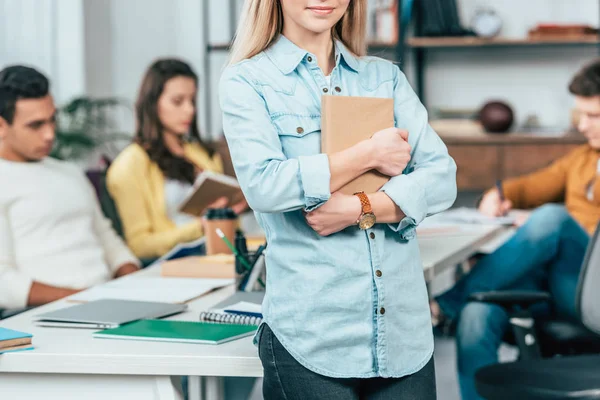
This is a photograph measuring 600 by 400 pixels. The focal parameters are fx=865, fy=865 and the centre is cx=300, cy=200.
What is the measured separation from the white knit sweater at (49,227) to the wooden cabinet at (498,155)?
247 cm

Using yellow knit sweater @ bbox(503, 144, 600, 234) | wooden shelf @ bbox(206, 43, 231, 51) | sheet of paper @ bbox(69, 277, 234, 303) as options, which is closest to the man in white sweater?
sheet of paper @ bbox(69, 277, 234, 303)

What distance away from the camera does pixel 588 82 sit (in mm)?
2979

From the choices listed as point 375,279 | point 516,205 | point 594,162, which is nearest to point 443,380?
point 516,205

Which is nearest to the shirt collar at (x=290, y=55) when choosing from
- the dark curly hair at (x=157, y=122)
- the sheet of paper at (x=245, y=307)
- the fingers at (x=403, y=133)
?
the fingers at (x=403, y=133)

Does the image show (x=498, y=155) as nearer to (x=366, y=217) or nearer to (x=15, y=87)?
(x=15, y=87)

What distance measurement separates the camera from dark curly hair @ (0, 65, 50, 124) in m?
2.45

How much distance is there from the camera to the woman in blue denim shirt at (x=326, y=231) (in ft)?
4.06

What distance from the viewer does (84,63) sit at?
4461mm

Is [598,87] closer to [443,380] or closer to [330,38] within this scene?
[443,380]

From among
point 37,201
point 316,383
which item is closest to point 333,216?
point 316,383

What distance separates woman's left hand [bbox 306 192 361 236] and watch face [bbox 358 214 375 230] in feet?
0.04

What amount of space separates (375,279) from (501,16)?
13.2 feet

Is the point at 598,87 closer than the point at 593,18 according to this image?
Yes

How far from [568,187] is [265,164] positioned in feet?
7.49
